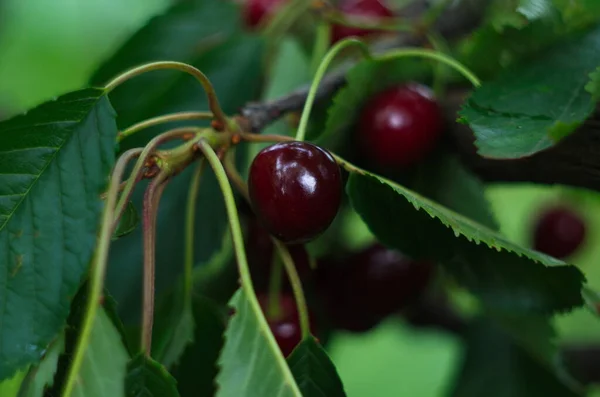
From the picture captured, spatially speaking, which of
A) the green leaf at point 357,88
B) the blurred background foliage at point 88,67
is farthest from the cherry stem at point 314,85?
the blurred background foliage at point 88,67

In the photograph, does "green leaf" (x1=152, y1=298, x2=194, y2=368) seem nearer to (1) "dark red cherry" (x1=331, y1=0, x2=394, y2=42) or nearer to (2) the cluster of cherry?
(2) the cluster of cherry

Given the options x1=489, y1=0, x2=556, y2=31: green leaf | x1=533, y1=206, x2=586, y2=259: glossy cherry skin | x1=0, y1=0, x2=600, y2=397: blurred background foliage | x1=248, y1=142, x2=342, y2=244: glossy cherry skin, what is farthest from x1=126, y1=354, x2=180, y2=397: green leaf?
x1=0, y1=0, x2=600, y2=397: blurred background foliage

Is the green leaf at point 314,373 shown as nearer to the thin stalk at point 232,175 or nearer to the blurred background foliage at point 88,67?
the thin stalk at point 232,175

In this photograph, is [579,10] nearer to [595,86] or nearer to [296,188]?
[595,86]

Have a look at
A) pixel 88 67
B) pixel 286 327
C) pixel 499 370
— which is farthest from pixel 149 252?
pixel 88 67

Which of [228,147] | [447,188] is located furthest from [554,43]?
[228,147]

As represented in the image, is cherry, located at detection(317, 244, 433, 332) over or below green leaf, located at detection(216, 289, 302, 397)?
below
